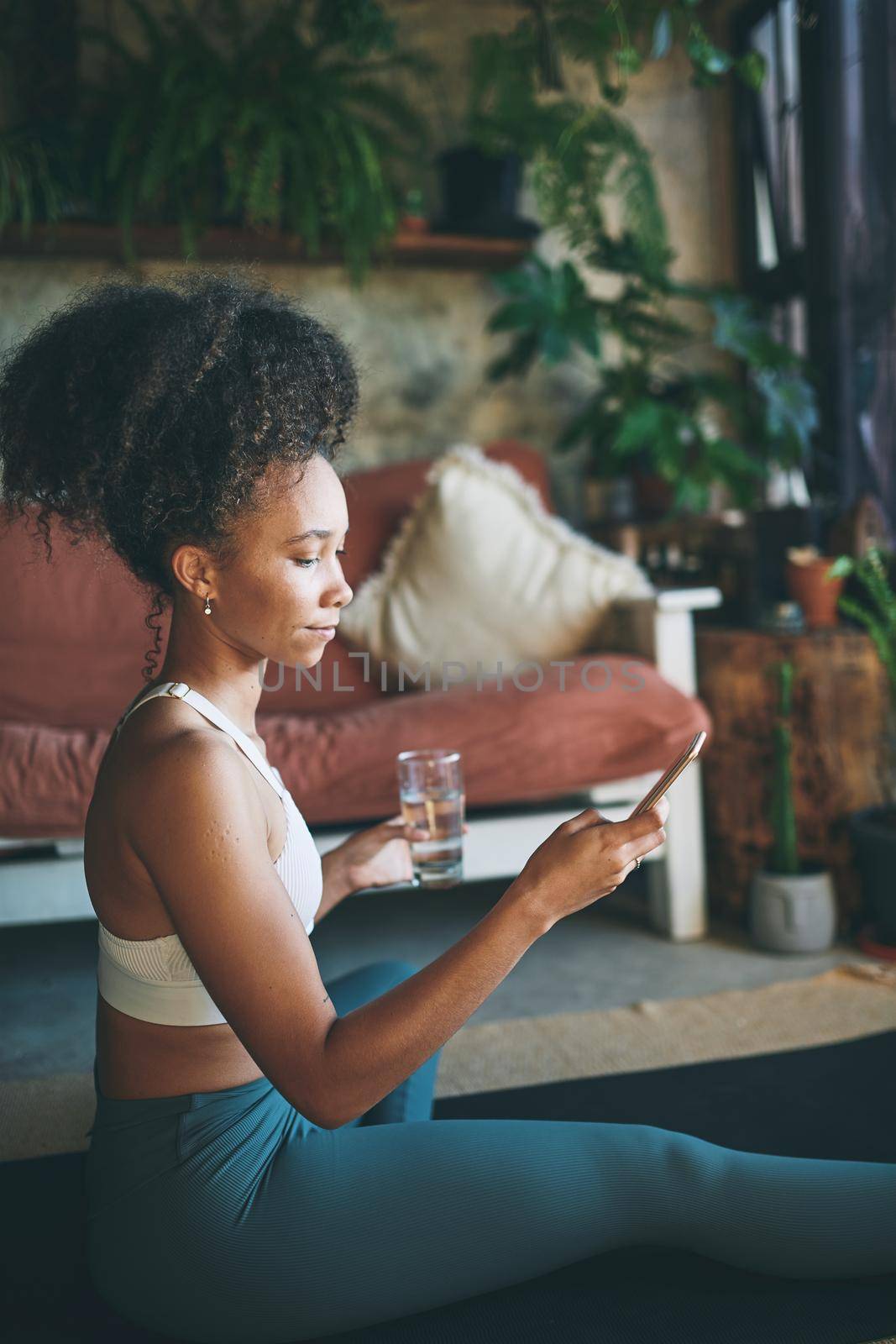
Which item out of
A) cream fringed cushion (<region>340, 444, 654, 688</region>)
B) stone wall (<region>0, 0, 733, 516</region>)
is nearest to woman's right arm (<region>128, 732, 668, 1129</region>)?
cream fringed cushion (<region>340, 444, 654, 688</region>)

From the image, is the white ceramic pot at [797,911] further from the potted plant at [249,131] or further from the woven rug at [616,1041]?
the potted plant at [249,131]

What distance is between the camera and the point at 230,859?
32.1 inches

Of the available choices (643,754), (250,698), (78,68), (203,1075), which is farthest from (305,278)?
(203,1075)

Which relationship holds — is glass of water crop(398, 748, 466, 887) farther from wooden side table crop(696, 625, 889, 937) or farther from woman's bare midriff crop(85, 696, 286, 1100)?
wooden side table crop(696, 625, 889, 937)

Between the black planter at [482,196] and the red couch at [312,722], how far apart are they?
4.19ft

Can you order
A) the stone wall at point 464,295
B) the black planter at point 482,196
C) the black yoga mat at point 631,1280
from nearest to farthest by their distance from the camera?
1. the black yoga mat at point 631,1280
2. the black planter at point 482,196
3. the stone wall at point 464,295

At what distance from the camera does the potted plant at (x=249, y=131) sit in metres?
2.58

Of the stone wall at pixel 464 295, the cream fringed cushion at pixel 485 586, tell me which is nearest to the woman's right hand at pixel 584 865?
the cream fringed cushion at pixel 485 586

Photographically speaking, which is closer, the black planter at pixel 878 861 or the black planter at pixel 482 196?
the black planter at pixel 878 861

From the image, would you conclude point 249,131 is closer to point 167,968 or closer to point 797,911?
point 797,911

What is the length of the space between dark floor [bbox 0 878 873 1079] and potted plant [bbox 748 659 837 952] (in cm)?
4

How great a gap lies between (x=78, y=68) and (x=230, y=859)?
2.72m

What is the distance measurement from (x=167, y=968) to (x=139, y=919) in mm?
50

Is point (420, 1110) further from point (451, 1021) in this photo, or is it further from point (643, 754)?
point (643, 754)
